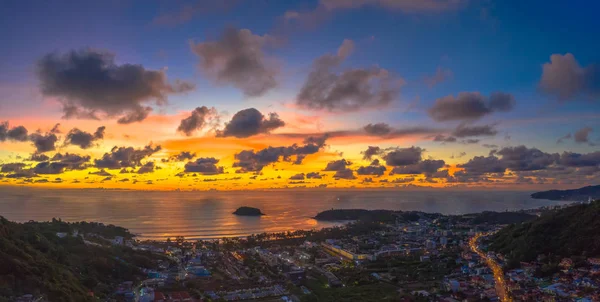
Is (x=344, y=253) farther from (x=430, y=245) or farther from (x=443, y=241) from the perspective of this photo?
(x=443, y=241)

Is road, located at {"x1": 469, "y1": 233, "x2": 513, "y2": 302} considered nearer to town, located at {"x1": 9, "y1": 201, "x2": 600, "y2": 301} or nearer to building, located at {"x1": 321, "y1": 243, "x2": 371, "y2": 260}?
town, located at {"x1": 9, "y1": 201, "x2": 600, "y2": 301}

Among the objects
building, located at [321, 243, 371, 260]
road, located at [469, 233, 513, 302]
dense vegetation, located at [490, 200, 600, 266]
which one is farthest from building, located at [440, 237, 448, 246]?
building, located at [321, 243, 371, 260]

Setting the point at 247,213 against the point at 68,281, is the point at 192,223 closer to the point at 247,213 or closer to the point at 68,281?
the point at 247,213

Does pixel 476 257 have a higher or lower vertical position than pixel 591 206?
lower

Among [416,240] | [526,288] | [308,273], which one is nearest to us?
[526,288]

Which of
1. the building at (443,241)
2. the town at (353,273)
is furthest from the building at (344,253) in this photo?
the building at (443,241)

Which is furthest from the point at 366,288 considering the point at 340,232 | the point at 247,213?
the point at 247,213
